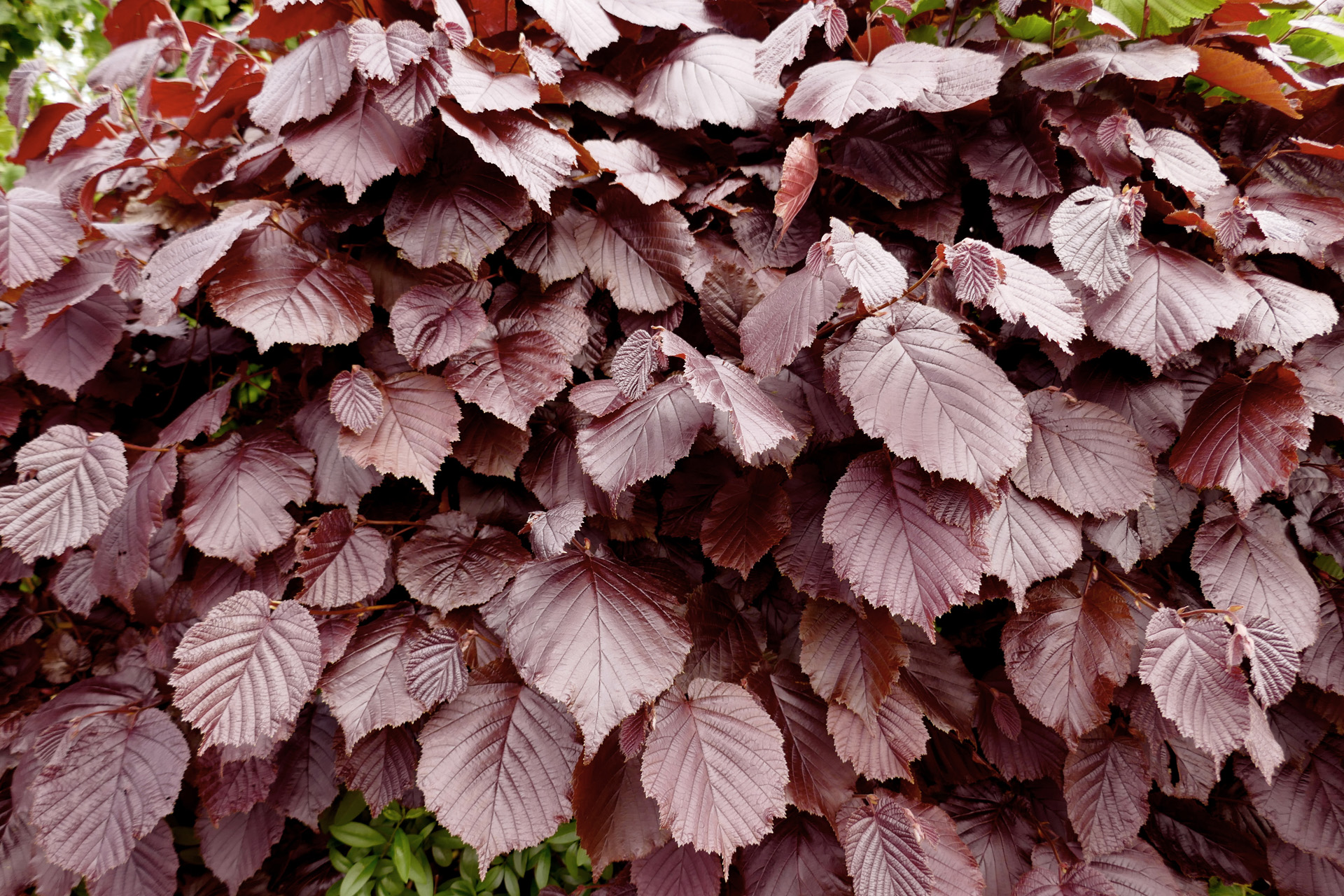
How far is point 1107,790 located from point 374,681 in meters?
1.37

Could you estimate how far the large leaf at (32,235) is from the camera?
1.38 m

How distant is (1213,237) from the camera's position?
1.29 m

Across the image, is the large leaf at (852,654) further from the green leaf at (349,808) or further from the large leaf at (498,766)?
the green leaf at (349,808)

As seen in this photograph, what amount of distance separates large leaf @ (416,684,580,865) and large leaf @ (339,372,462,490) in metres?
0.41

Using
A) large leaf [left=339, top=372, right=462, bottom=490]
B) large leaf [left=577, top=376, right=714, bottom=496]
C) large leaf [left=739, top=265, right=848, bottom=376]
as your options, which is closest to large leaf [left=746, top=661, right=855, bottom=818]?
large leaf [left=577, top=376, right=714, bottom=496]

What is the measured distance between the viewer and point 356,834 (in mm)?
1688

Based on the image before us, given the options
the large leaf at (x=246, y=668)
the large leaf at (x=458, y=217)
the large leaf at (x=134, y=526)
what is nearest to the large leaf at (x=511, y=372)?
the large leaf at (x=458, y=217)

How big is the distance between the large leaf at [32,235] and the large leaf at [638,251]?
104 cm

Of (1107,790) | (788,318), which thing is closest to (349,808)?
(788,318)

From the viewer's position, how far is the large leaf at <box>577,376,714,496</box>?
1.10 meters

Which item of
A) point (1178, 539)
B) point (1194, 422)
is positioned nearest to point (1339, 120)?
point (1194, 422)

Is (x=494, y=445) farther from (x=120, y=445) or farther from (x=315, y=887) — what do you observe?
(x=315, y=887)

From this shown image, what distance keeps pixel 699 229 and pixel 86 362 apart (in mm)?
1290

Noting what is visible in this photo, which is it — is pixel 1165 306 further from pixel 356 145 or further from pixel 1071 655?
pixel 356 145
